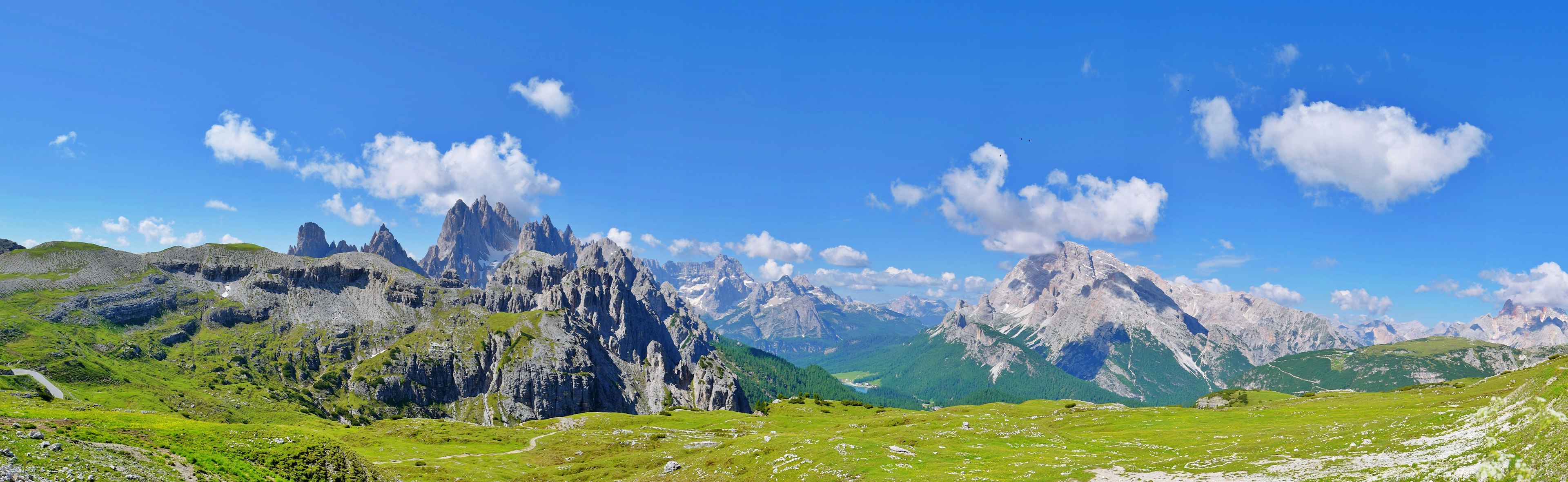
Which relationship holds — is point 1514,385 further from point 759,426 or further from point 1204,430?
point 759,426

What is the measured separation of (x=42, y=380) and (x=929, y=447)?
235052 mm

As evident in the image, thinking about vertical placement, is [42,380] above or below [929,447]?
below

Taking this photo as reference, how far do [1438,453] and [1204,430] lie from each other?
51.6 metres

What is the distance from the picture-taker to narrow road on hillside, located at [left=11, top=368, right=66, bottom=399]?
154 meters

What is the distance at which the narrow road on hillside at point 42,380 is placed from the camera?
6083 inches

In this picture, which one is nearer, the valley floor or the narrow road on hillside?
the valley floor

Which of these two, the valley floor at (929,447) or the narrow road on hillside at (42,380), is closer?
the valley floor at (929,447)

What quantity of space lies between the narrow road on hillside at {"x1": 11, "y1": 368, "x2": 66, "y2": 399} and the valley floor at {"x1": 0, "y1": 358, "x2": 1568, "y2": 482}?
8129 cm

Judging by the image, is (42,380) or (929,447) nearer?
(929,447)

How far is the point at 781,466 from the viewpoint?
208ft

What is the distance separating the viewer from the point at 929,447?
73062 mm

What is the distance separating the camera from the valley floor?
117 ft

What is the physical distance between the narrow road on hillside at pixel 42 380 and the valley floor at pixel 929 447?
3200 inches

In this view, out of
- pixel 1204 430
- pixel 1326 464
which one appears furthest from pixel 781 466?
pixel 1204 430
